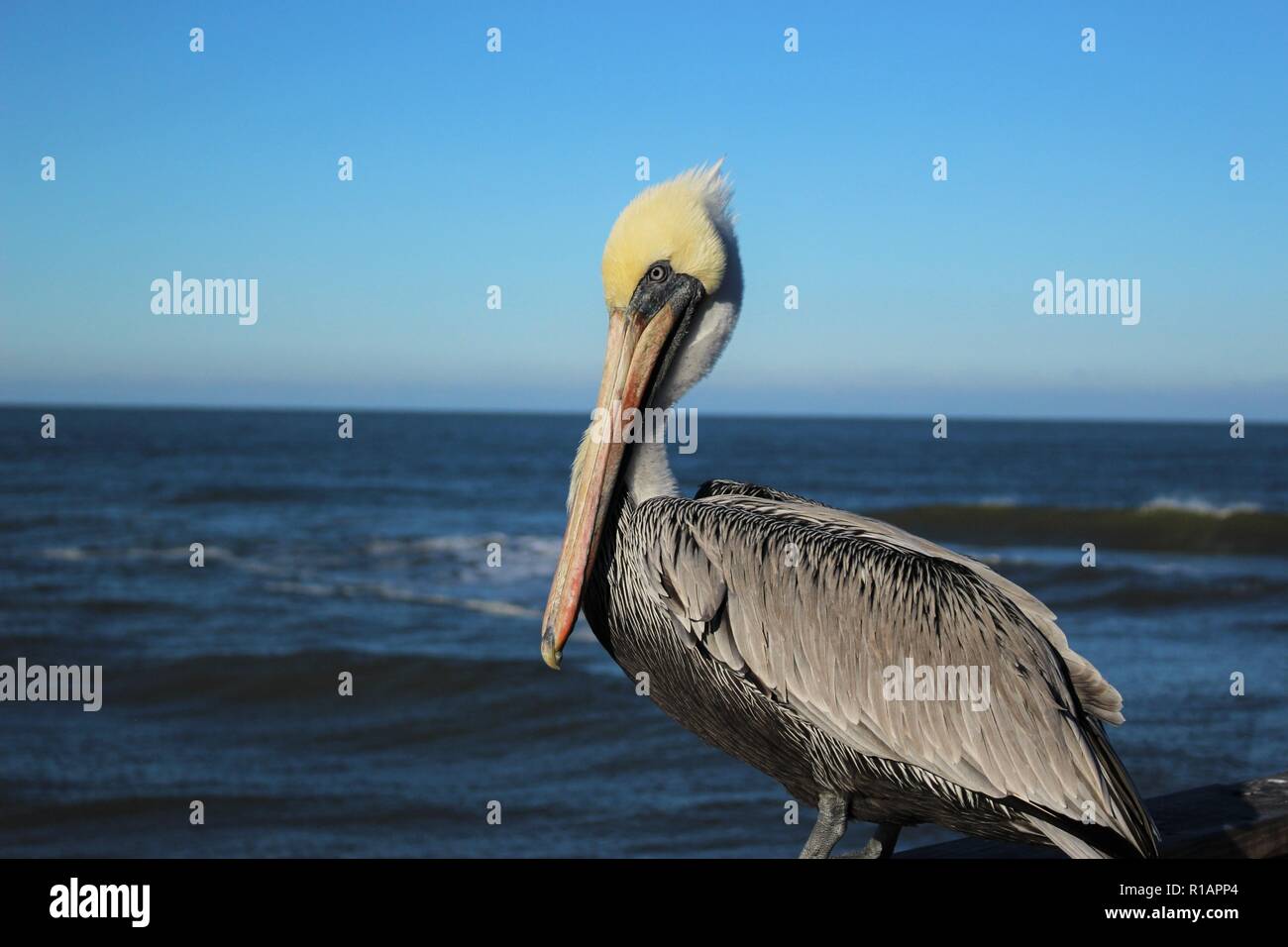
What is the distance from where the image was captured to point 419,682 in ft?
30.6

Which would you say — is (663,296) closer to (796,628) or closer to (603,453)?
(603,453)

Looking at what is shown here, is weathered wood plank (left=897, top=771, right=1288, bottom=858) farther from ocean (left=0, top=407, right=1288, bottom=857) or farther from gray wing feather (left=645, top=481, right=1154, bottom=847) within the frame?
ocean (left=0, top=407, right=1288, bottom=857)

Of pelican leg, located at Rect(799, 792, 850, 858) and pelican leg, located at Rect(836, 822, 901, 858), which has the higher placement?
pelican leg, located at Rect(799, 792, 850, 858)

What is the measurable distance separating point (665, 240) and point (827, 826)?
1.38 m

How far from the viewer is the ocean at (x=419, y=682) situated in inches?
251

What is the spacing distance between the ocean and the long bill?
1.63m

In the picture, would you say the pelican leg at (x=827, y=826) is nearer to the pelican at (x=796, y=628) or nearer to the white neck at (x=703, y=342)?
the pelican at (x=796, y=628)

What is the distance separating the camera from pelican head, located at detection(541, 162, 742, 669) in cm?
282
